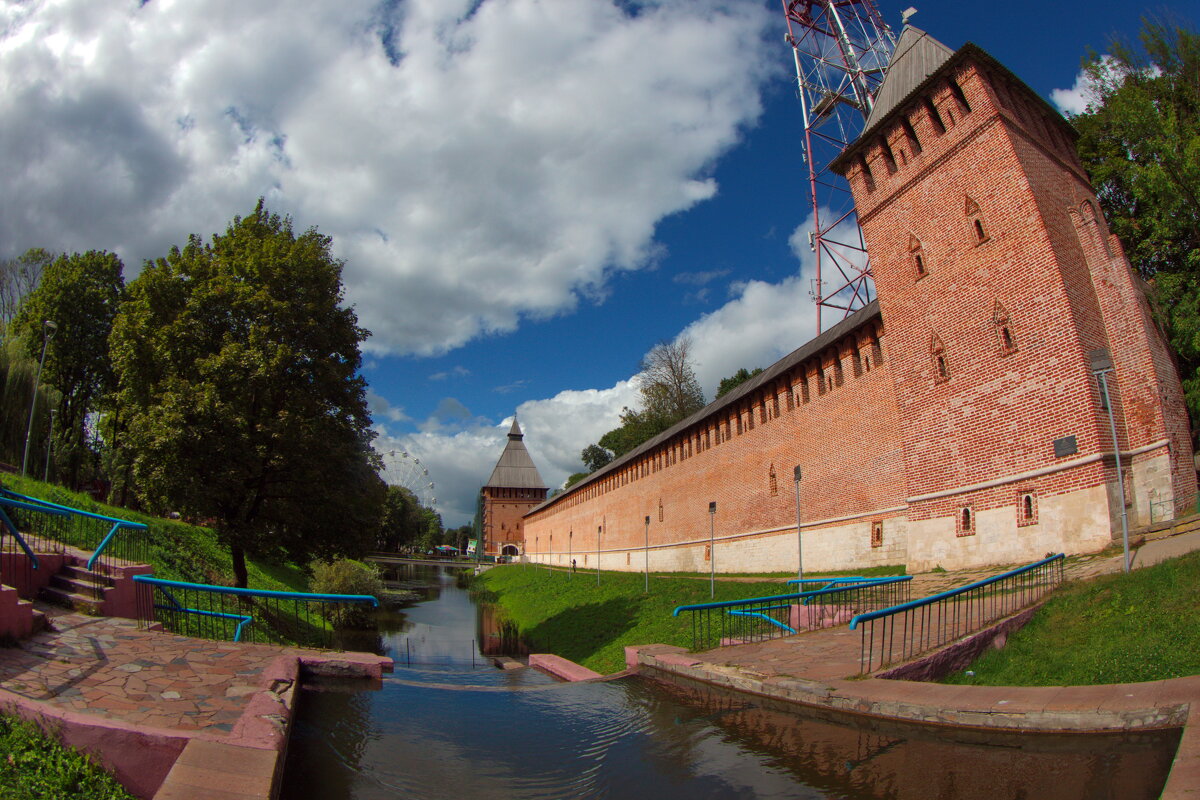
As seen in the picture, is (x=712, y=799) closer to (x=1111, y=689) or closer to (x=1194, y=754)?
(x=1194, y=754)

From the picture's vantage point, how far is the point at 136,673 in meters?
4.71

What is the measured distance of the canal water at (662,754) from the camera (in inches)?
144

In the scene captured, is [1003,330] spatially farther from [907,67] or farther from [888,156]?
[907,67]

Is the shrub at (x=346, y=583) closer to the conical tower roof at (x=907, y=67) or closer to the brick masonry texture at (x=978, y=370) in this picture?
the brick masonry texture at (x=978, y=370)

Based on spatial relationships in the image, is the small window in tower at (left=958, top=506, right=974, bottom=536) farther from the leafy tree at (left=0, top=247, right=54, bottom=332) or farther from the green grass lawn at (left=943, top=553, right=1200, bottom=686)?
the leafy tree at (left=0, top=247, right=54, bottom=332)

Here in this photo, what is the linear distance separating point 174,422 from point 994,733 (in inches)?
464

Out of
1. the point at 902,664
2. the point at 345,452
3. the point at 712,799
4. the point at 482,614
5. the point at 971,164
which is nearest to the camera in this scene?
the point at 712,799

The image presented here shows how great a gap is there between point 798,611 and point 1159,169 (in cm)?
1345

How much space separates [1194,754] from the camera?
3.35 metres

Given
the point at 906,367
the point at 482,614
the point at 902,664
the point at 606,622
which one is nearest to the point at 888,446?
the point at 906,367

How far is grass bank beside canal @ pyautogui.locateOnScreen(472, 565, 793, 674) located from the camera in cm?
1305

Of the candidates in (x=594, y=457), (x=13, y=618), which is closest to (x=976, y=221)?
(x=13, y=618)

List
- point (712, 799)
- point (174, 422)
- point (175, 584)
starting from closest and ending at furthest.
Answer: point (712, 799) → point (175, 584) → point (174, 422)

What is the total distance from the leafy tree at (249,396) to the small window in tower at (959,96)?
13933mm
